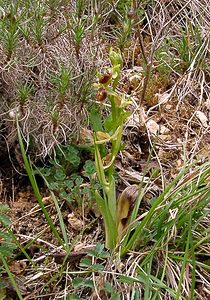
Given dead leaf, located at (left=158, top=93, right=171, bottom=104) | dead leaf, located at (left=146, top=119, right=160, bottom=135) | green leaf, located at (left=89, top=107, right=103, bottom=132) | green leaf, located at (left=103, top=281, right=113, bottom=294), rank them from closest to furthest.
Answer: green leaf, located at (left=103, top=281, right=113, bottom=294)
green leaf, located at (left=89, top=107, right=103, bottom=132)
dead leaf, located at (left=146, top=119, right=160, bottom=135)
dead leaf, located at (left=158, top=93, right=171, bottom=104)

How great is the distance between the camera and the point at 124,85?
2377 millimetres

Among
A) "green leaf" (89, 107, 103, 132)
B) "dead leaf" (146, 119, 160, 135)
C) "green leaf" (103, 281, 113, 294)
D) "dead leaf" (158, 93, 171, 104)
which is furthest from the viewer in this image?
"dead leaf" (158, 93, 171, 104)

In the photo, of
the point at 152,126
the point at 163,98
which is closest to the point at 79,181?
the point at 152,126

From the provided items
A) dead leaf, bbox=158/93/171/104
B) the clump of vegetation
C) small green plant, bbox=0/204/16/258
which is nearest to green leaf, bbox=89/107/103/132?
the clump of vegetation

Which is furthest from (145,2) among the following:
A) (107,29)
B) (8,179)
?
(8,179)

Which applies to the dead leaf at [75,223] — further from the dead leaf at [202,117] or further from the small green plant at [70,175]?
the dead leaf at [202,117]

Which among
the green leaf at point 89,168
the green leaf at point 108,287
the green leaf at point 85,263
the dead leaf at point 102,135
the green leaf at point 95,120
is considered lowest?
the green leaf at point 108,287

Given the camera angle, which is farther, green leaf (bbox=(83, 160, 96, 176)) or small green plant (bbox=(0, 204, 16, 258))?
green leaf (bbox=(83, 160, 96, 176))

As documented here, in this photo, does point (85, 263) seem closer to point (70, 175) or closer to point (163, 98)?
point (70, 175)

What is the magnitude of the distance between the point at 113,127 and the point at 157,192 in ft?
1.12

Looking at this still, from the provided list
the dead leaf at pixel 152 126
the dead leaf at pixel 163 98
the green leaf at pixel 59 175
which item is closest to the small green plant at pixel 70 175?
the green leaf at pixel 59 175

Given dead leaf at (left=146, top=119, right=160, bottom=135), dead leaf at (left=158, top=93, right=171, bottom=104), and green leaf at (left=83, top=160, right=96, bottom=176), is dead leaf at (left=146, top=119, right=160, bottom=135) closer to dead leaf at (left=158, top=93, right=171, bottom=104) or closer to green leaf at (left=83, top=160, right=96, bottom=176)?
dead leaf at (left=158, top=93, right=171, bottom=104)

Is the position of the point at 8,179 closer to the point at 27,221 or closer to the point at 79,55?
the point at 27,221

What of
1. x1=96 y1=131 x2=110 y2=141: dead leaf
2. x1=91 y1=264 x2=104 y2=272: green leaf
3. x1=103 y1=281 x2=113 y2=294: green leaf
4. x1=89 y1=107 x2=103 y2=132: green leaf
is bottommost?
x1=103 y1=281 x2=113 y2=294: green leaf
